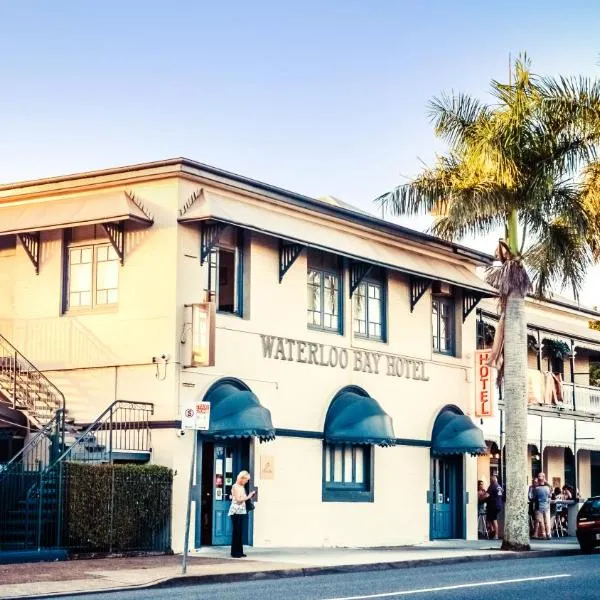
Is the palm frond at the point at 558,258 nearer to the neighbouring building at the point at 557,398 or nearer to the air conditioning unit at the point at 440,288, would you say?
the air conditioning unit at the point at 440,288

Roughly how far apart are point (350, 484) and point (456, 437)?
337 cm

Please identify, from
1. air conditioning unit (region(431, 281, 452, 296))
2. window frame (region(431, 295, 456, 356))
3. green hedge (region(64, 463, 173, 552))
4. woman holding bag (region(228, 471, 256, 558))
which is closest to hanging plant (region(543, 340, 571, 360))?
window frame (region(431, 295, 456, 356))

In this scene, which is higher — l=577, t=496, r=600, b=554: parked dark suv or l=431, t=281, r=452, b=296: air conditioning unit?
l=431, t=281, r=452, b=296: air conditioning unit

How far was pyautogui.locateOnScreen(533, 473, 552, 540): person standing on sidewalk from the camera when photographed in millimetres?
33031

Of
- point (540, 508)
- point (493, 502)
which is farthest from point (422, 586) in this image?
point (540, 508)

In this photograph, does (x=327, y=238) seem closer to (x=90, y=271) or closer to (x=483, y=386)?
(x=90, y=271)

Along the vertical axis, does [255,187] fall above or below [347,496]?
above

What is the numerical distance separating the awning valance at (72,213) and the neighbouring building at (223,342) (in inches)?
1.8

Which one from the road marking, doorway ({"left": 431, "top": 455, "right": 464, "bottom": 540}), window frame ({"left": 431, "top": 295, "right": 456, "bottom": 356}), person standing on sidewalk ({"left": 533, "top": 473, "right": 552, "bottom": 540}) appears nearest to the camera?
the road marking

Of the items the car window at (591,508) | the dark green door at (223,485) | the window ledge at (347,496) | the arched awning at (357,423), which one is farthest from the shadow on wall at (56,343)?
the car window at (591,508)

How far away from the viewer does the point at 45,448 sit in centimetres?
2433

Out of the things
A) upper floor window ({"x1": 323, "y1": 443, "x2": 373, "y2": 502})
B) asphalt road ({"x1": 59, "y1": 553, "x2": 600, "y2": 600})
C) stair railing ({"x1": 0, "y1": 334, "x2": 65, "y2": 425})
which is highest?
stair railing ({"x1": 0, "y1": 334, "x2": 65, "y2": 425})

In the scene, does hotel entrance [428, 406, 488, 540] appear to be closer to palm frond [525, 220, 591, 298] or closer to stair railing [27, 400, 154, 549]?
palm frond [525, 220, 591, 298]

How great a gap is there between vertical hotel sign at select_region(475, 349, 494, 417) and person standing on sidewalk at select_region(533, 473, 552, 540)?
8.90ft
